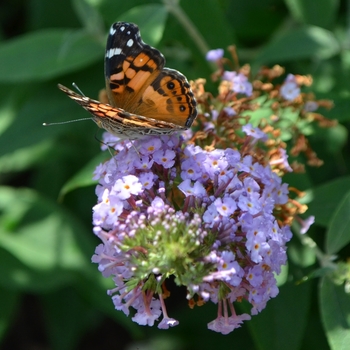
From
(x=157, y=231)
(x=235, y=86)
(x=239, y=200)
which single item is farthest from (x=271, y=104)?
(x=157, y=231)

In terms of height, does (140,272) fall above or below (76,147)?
above

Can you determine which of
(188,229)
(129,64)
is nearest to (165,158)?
(188,229)

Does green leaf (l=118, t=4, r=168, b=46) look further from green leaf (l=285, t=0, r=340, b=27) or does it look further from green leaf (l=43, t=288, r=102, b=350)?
green leaf (l=43, t=288, r=102, b=350)

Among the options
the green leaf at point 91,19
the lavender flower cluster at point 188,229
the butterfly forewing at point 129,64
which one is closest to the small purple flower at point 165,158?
the lavender flower cluster at point 188,229

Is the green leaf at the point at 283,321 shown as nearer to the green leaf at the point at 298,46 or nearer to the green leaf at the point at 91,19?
the green leaf at the point at 298,46

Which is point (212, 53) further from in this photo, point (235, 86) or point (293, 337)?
point (293, 337)
